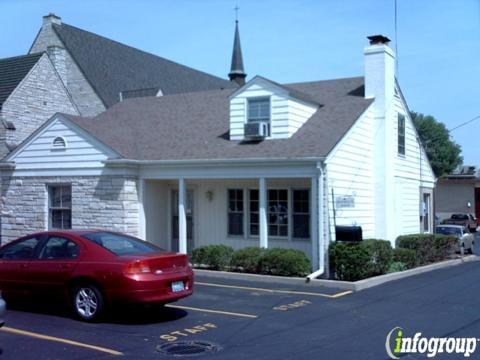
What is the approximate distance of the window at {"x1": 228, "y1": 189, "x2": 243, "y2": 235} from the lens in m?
17.5

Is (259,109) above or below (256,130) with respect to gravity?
above

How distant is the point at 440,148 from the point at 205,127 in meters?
47.9

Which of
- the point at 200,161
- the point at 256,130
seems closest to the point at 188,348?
the point at 200,161

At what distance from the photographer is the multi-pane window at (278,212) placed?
16797 mm

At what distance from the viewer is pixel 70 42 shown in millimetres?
33094

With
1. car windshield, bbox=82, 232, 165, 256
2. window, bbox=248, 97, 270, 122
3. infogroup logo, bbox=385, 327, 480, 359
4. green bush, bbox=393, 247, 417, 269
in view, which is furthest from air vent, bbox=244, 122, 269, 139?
infogroup logo, bbox=385, 327, 480, 359

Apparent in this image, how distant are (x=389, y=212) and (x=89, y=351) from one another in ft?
40.9

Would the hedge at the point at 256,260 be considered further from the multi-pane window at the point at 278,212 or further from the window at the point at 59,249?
the window at the point at 59,249

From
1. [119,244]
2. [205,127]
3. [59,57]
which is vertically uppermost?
[59,57]

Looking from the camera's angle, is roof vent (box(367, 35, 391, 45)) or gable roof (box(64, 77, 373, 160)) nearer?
gable roof (box(64, 77, 373, 160))

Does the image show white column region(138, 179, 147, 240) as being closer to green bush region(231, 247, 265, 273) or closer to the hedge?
the hedge

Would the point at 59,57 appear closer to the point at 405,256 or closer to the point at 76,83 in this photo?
the point at 76,83

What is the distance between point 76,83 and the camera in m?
32.1

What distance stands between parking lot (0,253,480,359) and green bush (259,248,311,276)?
4.92 feet
